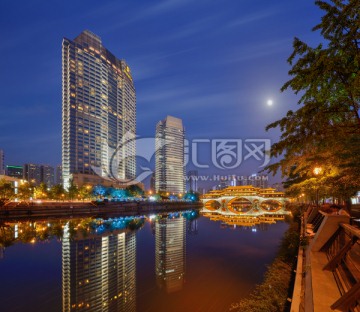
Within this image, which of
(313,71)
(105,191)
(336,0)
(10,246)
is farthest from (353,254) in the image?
(105,191)

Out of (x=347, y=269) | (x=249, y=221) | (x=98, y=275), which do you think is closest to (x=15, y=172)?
(x=249, y=221)

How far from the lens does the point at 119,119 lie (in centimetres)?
16538

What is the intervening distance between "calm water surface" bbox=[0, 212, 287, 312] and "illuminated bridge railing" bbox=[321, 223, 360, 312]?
15.9 feet

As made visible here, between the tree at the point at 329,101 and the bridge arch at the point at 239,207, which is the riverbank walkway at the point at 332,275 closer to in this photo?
the tree at the point at 329,101

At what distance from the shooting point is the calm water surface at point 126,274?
1164 centimetres

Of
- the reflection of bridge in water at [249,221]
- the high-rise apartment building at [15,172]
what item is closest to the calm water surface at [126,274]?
the reflection of bridge in water at [249,221]

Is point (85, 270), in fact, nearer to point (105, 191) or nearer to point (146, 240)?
point (146, 240)

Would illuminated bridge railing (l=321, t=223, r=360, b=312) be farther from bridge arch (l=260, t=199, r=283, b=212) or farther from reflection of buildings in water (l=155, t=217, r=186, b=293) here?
bridge arch (l=260, t=199, r=283, b=212)

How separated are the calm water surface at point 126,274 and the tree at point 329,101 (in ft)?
23.2

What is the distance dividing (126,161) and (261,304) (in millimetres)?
161057

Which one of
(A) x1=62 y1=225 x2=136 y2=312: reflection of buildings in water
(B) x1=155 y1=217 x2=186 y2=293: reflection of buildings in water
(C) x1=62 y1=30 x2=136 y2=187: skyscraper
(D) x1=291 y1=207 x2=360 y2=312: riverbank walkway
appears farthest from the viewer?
(C) x1=62 y1=30 x2=136 y2=187: skyscraper

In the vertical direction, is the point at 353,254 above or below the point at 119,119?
below

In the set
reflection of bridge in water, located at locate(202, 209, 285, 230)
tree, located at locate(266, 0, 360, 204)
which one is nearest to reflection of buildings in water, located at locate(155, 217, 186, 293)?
tree, located at locate(266, 0, 360, 204)

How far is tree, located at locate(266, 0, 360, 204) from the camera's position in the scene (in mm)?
6363
